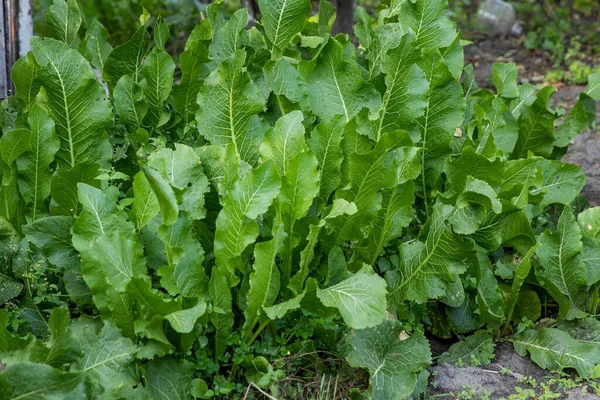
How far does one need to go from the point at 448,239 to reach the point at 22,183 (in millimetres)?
1711

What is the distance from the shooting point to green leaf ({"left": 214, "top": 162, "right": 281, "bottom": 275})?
2.65 metres

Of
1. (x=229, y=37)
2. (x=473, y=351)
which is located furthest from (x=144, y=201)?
(x=473, y=351)

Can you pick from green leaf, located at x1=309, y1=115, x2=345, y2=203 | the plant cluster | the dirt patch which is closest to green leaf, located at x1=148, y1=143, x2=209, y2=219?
the plant cluster

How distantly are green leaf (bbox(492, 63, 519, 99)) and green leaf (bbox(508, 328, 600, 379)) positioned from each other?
1.35 m

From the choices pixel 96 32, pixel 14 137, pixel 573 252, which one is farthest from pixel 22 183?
pixel 573 252

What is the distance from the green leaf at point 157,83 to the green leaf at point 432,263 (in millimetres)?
1226

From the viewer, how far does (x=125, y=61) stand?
3.43 meters

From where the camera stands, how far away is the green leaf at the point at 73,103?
10.1 ft

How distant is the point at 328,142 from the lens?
2.93 meters

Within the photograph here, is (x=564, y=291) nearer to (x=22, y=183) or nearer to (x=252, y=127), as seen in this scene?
(x=252, y=127)

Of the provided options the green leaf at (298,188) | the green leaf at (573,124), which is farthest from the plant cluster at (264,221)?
the green leaf at (573,124)

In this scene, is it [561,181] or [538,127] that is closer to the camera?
[561,181]

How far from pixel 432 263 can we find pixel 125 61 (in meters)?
1.64

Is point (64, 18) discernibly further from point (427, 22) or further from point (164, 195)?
point (427, 22)
